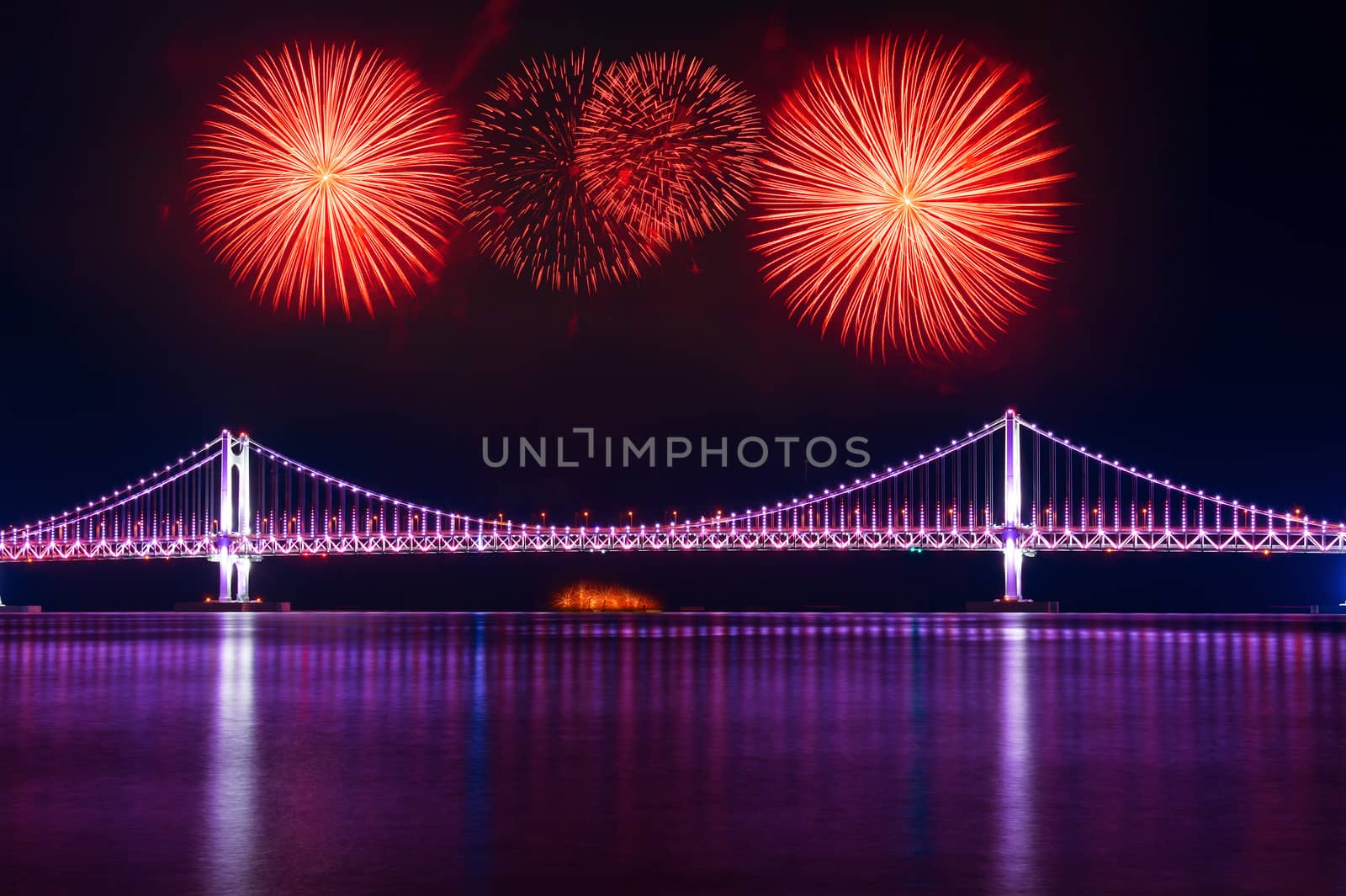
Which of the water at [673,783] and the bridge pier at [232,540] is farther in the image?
the bridge pier at [232,540]

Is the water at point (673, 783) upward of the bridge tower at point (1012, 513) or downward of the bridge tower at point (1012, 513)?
downward

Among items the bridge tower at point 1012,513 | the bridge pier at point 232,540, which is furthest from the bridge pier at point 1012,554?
the bridge pier at point 232,540

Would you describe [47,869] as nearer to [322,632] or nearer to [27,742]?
[27,742]

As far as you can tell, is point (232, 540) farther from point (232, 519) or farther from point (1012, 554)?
point (1012, 554)

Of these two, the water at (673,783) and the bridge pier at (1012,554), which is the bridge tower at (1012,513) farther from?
the water at (673,783)

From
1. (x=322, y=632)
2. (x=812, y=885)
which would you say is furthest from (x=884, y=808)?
(x=322, y=632)

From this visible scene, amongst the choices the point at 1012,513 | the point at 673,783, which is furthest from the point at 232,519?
the point at 673,783

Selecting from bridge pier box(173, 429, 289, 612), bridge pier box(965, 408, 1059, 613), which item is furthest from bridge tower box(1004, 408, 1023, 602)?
bridge pier box(173, 429, 289, 612)
